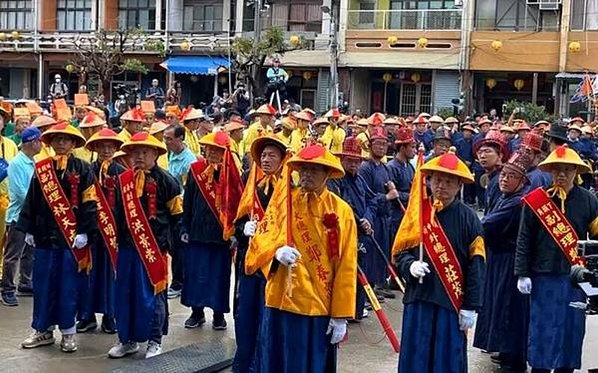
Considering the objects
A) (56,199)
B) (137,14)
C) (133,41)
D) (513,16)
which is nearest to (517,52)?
(513,16)

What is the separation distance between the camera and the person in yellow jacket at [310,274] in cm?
513

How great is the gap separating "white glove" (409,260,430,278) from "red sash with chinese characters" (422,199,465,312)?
65 millimetres

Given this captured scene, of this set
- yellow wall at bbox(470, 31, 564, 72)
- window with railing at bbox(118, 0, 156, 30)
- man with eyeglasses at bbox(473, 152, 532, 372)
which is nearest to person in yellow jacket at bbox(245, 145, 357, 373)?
man with eyeglasses at bbox(473, 152, 532, 372)

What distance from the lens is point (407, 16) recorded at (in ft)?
107

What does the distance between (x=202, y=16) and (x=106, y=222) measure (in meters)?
31.5

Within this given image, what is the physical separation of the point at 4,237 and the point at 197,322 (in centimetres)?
230

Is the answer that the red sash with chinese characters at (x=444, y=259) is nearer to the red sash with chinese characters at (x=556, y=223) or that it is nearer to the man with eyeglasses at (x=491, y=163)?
the red sash with chinese characters at (x=556, y=223)

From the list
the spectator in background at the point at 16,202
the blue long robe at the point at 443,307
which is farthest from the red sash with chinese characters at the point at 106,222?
the blue long robe at the point at 443,307

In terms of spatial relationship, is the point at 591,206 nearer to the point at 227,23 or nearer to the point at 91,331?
the point at 91,331

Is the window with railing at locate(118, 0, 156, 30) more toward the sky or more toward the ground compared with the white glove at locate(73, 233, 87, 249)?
more toward the sky

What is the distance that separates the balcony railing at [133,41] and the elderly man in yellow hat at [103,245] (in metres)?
27.4

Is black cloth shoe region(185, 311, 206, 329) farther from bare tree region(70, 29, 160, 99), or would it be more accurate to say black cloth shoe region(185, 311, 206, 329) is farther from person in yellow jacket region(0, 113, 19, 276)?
bare tree region(70, 29, 160, 99)

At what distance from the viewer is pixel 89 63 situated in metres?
27.9

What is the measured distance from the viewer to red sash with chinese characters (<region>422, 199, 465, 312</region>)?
17.5 ft
